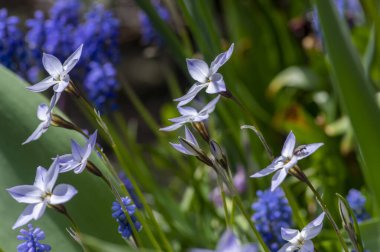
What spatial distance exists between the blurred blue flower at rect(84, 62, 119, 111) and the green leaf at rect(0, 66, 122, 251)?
14.6 inches

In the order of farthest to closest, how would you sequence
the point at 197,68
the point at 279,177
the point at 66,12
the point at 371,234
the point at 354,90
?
1. the point at 66,12
2. the point at 354,90
3. the point at 371,234
4. the point at 197,68
5. the point at 279,177

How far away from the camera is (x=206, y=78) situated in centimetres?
80

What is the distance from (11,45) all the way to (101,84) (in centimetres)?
18

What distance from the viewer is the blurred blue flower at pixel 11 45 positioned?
1.34 meters

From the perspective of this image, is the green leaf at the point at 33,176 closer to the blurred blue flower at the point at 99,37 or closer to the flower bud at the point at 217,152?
the flower bud at the point at 217,152

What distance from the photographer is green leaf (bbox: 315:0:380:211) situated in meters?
1.00

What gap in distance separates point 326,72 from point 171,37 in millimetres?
578

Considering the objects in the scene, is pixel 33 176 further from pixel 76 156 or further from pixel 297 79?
pixel 297 79

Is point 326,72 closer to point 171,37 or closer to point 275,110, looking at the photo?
point 275,110

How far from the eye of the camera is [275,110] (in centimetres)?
199

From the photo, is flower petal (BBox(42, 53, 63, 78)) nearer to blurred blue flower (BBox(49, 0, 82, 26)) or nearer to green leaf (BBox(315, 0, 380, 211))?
green leaf (BBox(315, 0, 380, 211))

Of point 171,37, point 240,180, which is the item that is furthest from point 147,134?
point 171,37

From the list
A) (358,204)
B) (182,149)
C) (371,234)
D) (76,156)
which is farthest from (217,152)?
(358,204)

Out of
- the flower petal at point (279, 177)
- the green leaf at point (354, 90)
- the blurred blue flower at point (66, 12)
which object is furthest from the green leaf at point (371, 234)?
the blurred blue flower at point (66, 12)
